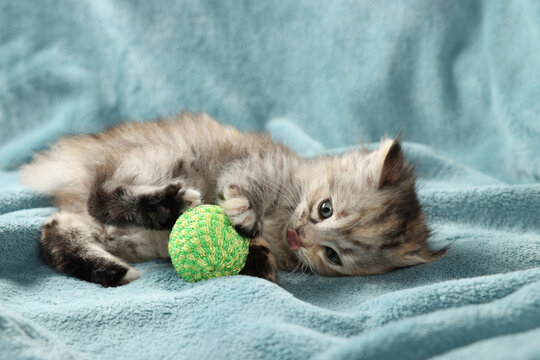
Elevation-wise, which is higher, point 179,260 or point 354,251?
point 354,251

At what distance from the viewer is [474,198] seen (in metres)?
2.37

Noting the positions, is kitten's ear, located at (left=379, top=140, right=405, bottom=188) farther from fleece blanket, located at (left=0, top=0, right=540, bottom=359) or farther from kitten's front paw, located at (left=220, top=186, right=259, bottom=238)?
kitten's front paw, located at (left=220, top=186, right=259, bottom=238)

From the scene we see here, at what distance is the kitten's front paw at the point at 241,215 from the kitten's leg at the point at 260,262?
0.08 meters

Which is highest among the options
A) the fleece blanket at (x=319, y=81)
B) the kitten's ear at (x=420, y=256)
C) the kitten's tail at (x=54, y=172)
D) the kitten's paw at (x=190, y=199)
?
the fleece blanket at (x=319, y=81)

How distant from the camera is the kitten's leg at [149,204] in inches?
70.0

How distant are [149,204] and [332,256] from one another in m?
0.66

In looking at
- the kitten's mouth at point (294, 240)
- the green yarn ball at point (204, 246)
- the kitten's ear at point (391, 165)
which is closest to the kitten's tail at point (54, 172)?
the green yarn ball at point (204, 246)

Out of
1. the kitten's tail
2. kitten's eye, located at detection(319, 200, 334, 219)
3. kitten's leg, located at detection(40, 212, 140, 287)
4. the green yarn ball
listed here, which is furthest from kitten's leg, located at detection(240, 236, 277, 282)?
the kitten's tail

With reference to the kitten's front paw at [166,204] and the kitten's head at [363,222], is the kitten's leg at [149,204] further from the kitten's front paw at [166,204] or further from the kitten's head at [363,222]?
the kitten's head at [363,222]

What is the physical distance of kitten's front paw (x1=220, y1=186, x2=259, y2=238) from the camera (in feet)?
5.70

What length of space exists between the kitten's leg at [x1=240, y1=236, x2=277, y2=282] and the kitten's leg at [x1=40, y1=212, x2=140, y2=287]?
369mm

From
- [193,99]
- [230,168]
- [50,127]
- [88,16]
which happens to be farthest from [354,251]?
[88,16]

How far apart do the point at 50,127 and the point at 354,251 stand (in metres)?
2.03

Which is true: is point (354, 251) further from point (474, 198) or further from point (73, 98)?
point (73, 98)
